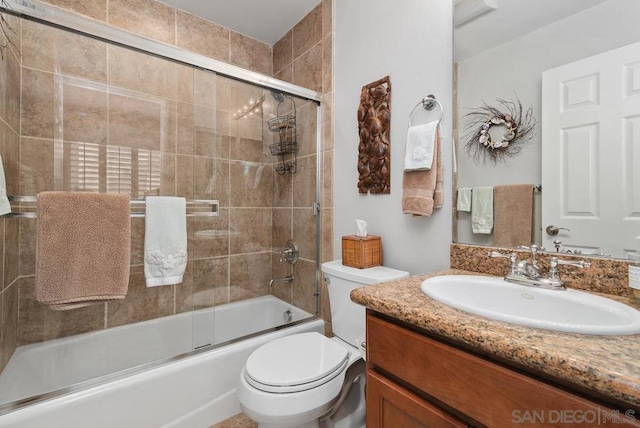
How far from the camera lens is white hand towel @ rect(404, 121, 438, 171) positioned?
48.3 inches

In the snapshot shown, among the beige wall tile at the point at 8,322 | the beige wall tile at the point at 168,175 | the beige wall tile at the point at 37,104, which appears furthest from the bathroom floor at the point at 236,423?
the beige wall tile at the point at 37,104

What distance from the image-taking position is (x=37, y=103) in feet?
4.52

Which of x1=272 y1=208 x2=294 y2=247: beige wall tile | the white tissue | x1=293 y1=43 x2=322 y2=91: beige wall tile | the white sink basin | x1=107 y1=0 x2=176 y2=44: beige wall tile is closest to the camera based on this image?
the white sink basin

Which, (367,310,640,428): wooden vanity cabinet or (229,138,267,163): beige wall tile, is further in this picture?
(229,138,267,163): beige wall tile

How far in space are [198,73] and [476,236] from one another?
63.0 inches

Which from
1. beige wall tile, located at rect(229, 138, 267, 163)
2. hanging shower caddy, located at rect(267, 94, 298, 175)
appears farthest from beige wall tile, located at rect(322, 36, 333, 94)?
beige wall tile, located at rect(229, 138, 267, 163)

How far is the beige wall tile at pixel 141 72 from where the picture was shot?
53.4 inches

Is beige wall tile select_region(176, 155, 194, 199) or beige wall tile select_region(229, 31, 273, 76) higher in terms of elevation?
beige wall tile select_region(229, 31, 273, 76)

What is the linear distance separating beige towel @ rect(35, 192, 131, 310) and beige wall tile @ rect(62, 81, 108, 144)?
0.40m

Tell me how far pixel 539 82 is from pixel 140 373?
6.56ft

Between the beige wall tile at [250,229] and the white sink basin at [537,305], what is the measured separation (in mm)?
1350

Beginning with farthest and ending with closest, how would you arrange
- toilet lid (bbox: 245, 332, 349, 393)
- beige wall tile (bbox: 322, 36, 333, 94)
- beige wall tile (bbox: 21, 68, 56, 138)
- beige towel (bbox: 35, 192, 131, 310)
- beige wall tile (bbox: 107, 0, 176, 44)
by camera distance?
1. beige wall tile (bbox: 322, 36, 333, 94)
2. beige wall tile (bbox: 107, 0, 176, 44)
3. beige wall tile (bbox: 21, 68, 56, 138)
4. beige towel (bbox: 35, 192, 131, 310)
5. toilet lid (bbox: 245, 332, 349, 393)

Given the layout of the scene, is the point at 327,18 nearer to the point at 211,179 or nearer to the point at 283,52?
the point at 283,52

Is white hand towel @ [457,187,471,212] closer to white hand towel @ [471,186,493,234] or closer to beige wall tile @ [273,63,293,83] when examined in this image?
white hand towel @ [471,186,493,234]
